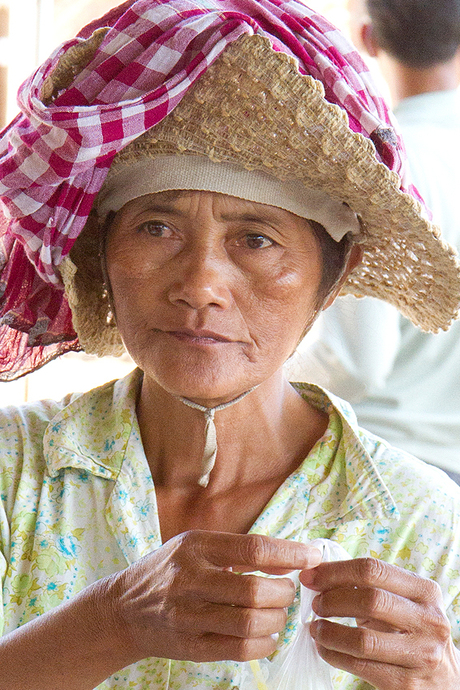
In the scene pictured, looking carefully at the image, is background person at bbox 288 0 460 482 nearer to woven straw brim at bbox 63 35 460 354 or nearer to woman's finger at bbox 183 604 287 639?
woven straw brim at bbox 63 35 460 354

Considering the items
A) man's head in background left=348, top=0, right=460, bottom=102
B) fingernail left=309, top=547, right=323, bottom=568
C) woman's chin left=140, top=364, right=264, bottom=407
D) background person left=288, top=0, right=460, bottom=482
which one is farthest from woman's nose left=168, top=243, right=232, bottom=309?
man's head in background left=348, top=0, right=460, bottom=102

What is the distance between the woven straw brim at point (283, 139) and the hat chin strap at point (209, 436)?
0.39m

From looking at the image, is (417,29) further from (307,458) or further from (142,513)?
(142,513)

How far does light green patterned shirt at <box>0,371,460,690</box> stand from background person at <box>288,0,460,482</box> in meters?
0.47

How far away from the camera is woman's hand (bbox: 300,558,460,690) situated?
1087 mm

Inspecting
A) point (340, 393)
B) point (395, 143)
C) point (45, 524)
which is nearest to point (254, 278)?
point (395, 143)

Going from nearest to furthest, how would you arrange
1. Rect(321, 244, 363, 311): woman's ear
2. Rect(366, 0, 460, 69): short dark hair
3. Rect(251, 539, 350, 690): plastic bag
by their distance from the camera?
Rect(251, 539, 350, 690): plastic bag
Rect(321, 244, 363, 311): woman's ear
Rect(366, 0, 460, 69): short dark hair

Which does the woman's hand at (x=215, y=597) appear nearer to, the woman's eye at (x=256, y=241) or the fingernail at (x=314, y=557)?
the fingernail at (x=314, y=557)

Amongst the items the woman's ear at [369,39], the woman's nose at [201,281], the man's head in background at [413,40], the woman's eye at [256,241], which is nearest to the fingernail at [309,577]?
the woman's nose at [201,281]

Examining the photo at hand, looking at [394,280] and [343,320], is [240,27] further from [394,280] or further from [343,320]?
[343,320]

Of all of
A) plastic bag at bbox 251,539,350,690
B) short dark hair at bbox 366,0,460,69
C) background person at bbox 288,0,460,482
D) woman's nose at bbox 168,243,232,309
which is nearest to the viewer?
plastic bag at bbox 251,539,350,690

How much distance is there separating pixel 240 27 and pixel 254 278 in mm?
406

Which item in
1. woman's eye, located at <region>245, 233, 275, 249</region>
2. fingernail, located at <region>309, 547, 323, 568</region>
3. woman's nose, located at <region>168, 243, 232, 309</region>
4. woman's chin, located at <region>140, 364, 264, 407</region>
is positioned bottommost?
fingernail, located at <region>309, 547, 323, 568</region>

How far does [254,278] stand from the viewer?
4.61 feet
